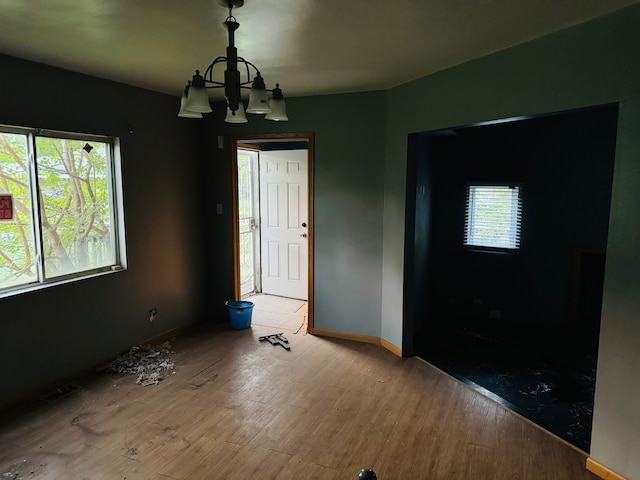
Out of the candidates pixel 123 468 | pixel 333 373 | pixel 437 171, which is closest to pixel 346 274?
pixel 333 373

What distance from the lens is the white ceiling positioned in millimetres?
2039

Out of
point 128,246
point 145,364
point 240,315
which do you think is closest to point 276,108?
point 128,246

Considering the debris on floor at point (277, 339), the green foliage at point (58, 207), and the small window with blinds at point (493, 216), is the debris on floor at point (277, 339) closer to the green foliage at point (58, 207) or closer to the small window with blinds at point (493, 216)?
the green foliage at point (58, 207)

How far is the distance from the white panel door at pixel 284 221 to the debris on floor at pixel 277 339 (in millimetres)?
1292

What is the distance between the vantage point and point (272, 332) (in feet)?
14.9

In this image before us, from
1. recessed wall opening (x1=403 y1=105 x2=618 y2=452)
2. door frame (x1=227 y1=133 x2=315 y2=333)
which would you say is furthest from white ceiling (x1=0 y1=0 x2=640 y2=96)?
recessed wall opening (x1=403 y1=105 x2=618 y2=452)

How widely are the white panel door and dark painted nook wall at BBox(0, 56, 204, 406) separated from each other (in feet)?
3.96

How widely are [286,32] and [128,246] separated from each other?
96.5 inches

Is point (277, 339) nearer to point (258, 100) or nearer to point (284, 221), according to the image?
point (284, 221)

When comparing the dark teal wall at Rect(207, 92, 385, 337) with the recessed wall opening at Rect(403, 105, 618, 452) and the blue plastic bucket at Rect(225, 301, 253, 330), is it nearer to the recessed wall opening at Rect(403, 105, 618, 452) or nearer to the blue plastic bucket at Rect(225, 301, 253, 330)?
the recessed wall opening at Rect(403, 105, 618, 452)

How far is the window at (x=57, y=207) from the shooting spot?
9.66ft

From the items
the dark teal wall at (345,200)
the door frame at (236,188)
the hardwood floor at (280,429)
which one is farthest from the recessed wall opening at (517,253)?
the door frame at (236,188)

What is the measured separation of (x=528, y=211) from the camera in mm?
4805

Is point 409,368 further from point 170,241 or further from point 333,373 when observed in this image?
point 170,241
